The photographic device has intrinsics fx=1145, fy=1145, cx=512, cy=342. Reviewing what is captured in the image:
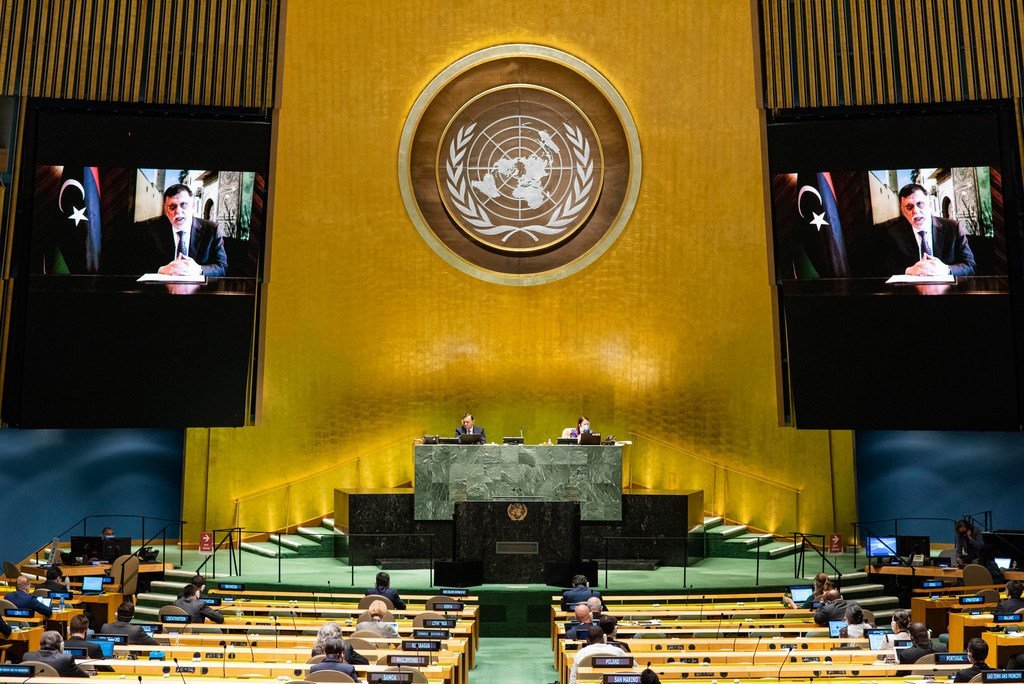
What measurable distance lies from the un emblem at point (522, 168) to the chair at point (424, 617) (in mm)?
7971

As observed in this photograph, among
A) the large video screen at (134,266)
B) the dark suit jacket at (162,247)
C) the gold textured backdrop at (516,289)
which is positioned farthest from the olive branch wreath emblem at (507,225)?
the dark suit jacket at (162,247)

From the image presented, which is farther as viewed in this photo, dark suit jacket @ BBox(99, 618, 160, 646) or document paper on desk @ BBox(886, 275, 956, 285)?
document paper on desk @ BBox(886, 275, 956, 285)

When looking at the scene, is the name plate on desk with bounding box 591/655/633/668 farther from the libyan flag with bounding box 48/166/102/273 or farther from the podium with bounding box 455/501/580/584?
the libyan flag with bounding box 48/166/102/273

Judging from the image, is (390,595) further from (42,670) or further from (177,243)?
(177,243)

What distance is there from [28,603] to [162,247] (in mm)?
5402

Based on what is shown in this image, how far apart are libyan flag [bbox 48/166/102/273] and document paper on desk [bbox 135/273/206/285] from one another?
22.6 inches

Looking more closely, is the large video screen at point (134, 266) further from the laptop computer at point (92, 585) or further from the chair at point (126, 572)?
the laptop computer at point (92, 585)

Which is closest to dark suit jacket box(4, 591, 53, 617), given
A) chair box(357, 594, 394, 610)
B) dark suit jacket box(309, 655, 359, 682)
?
chair box(357, 594, 394, 610)

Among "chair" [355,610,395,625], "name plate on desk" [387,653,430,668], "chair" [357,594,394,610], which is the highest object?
"chair" [357,594,394,610]

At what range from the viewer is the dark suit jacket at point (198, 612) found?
32.1 ft

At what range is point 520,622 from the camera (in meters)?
12.3

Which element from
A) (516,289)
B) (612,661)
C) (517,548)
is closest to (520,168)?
(516,289)

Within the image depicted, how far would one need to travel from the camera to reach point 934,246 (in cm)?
1400

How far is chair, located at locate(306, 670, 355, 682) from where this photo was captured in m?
6.25
